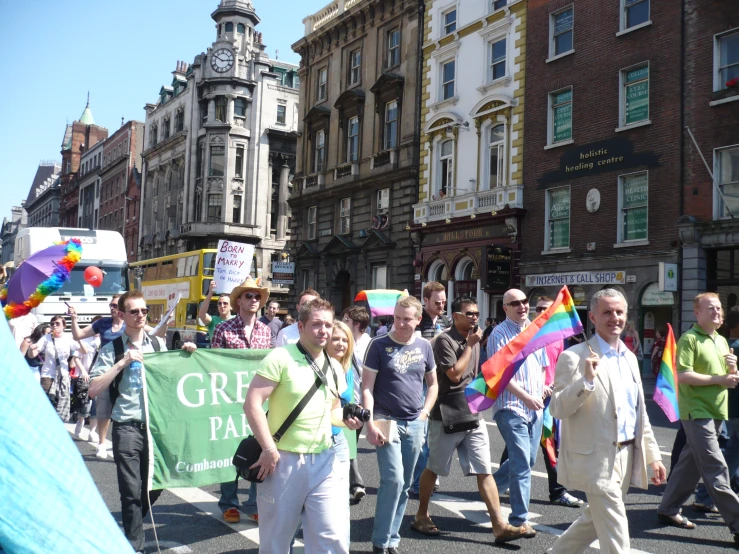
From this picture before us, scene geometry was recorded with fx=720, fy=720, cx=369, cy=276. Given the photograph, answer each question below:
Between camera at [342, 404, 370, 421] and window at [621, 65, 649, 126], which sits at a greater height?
window at [621, 65, 649, 126]

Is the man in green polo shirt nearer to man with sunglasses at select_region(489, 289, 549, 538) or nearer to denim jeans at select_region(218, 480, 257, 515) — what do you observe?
man with sunglasses at select_region(489, 289, 549, 538)

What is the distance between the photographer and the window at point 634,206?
832 inches

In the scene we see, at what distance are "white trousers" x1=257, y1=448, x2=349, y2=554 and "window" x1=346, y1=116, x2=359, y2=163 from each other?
30.4m

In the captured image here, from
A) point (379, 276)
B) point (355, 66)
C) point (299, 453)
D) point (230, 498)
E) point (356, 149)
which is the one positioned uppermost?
point (355, 66)

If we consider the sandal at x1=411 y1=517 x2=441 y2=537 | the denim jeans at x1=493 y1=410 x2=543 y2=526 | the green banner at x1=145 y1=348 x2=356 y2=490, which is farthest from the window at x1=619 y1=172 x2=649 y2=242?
the sandal at x1=411 y1=517 x2=441 y2=537

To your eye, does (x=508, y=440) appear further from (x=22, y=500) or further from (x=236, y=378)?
(x=22, y=500)

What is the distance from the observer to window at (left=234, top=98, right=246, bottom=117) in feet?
175

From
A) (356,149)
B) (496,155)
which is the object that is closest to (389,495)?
(496,155)

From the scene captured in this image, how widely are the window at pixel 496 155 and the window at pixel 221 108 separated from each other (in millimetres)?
31548

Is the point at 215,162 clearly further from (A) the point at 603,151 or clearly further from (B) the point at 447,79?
(A) the point at 603,151

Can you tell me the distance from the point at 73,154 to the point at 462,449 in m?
97.2

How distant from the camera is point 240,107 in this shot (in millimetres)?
53625

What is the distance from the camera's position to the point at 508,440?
6.21 metres

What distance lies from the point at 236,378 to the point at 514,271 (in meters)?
19.4
